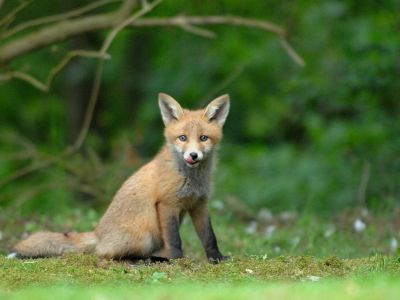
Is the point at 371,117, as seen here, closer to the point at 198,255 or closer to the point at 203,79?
the point at 203,79

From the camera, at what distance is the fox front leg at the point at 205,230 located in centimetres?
804

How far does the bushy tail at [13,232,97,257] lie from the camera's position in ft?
27.0

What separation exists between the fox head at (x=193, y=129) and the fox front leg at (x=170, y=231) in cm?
48

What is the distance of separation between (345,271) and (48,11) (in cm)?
1163

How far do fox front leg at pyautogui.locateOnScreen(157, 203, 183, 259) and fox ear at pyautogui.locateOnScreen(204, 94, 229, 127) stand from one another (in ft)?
3.22

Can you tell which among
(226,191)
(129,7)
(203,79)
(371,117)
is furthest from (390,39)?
(203,79)

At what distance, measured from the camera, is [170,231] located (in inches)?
306

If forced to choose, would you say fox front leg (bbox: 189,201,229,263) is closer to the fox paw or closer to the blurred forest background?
the fox paw

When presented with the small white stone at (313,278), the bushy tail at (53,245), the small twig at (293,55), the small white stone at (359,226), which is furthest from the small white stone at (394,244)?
the bushy tail at (53,245)

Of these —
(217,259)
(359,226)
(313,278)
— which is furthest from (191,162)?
(359,226)

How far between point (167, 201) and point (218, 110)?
104 centimetres

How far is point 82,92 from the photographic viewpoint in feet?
61.5

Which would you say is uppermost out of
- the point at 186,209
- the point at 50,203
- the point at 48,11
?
the point at 48,11

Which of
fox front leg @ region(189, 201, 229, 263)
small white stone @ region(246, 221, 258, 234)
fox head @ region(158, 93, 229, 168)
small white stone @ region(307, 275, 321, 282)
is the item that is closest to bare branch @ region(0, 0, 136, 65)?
small white stone @ region(246, 221, 258, 234)
